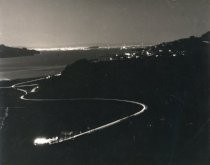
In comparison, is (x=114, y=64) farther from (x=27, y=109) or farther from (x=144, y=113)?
(x=144, y=113)

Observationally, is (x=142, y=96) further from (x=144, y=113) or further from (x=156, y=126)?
(x=156, y=126)

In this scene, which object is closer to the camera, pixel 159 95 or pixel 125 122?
pixel 125 122

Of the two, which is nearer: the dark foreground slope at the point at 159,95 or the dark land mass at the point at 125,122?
the dark foreground slope at the point at 159,95

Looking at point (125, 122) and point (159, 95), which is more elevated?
point (125, 122)

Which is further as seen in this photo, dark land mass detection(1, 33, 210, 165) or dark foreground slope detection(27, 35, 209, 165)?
dark land mass detection(1, 33, 210, 165)

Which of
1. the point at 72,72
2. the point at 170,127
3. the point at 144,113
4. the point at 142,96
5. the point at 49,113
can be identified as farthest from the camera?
the point at 72,72

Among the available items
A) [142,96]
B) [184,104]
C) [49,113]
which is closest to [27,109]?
[49,113]

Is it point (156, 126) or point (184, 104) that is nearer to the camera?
point (156, 126)

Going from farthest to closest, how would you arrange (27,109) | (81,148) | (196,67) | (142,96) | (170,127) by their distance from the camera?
1. (196,67)
2. (142,96)
3. (27,109)
4. (170,127)
5. (81,148)
